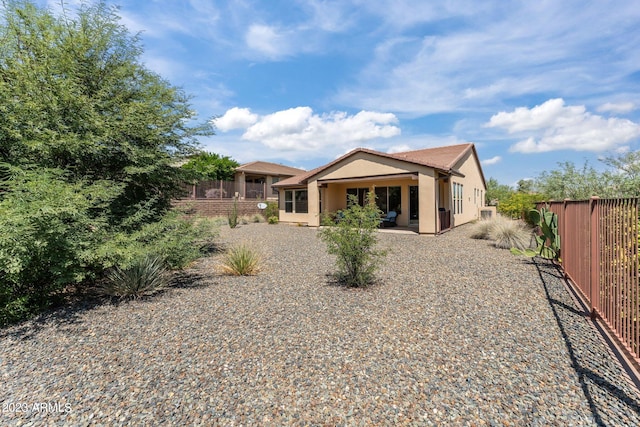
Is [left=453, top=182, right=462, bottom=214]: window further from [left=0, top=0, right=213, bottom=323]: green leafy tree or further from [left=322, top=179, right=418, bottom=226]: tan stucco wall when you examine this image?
[left=0, top=0, right=213, bottom=323]: green leafy tree

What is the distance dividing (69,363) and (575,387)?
5.55 meters

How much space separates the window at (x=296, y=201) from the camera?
2061 cm

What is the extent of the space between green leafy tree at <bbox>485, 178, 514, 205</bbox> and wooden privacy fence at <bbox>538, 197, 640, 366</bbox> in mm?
27008

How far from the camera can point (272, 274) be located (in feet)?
24.2

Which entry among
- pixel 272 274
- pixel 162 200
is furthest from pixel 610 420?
pixel 162 200

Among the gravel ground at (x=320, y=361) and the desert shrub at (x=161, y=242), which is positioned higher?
the desert shrub at (x=161, y=242)

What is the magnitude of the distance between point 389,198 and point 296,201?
6740 millimetres

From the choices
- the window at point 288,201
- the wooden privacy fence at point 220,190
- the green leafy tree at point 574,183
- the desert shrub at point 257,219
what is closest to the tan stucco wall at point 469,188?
the green leafy tree at point 574,183

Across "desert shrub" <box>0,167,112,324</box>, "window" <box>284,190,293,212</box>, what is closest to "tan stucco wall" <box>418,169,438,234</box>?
"window" <box>284,190,293,212</box>

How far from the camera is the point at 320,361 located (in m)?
3.39

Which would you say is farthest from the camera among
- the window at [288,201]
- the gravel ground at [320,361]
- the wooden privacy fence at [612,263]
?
the window at [288,201]

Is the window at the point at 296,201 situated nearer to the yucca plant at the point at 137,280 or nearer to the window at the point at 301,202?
the window at the point at 301,202

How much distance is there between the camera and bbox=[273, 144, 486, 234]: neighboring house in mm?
14039

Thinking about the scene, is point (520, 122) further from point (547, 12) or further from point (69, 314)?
point (69, 314)
